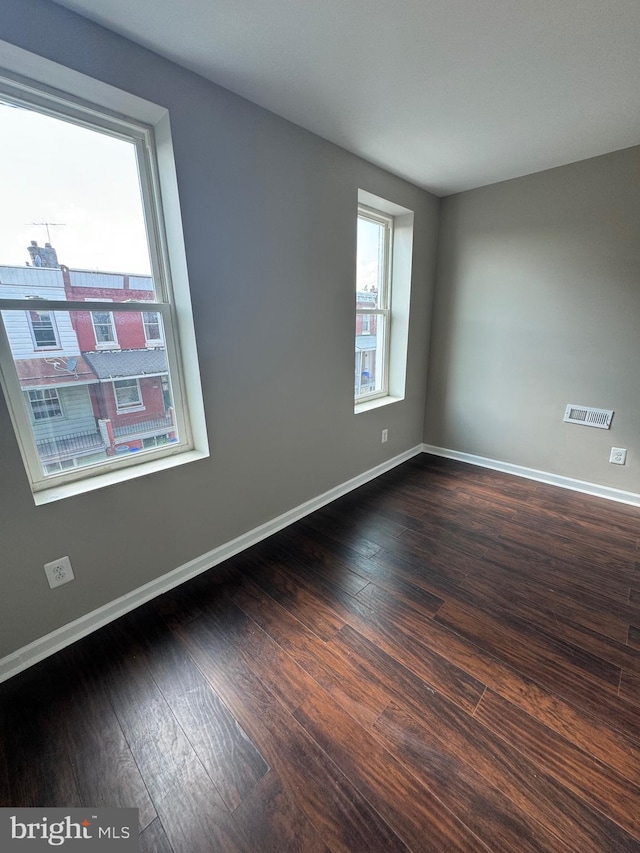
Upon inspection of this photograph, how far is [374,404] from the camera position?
10.1 ft

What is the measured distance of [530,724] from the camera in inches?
47.1

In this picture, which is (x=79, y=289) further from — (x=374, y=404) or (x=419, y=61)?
(x=374, y=404)

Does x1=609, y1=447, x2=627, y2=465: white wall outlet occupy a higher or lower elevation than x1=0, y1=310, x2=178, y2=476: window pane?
lower

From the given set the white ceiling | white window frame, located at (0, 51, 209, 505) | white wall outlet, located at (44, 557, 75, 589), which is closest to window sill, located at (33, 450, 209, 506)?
white window frame, located at (0, 51, 209, 505)

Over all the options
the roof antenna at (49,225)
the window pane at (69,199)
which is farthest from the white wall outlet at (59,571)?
the roof antenna at (49,225)

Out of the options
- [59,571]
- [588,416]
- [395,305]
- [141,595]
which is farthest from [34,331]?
[588,416]

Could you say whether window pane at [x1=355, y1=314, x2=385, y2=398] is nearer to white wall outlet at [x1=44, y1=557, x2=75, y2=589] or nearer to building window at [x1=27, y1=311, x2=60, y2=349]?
building window at [x1=27, y1=311, x2=60, y2=349]

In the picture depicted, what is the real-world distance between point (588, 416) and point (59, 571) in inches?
139

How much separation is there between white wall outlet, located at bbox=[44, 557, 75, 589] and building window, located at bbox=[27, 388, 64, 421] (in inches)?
24.1

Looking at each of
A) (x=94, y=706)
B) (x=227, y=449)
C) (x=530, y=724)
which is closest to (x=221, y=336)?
(x=227, y=449)

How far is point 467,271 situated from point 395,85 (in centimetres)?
182

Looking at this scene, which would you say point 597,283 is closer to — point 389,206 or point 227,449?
point 389,206

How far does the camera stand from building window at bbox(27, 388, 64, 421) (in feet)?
4.65

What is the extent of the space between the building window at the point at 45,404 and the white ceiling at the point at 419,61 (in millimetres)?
1385
